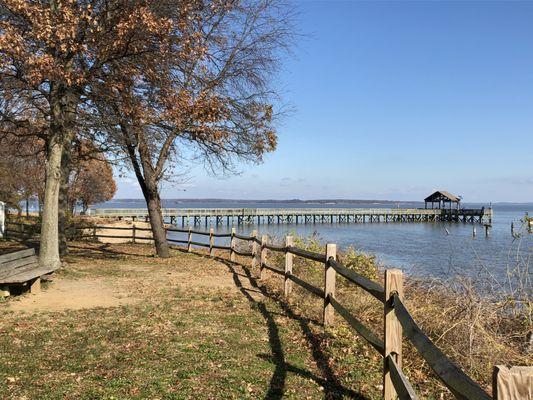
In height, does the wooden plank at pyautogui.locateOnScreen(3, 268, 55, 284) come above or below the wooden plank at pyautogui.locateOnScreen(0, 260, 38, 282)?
below

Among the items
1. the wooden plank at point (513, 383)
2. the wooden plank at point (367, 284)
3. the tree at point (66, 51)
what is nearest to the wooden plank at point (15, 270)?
the tree at point (66, 51)

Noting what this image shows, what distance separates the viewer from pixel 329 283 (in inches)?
287

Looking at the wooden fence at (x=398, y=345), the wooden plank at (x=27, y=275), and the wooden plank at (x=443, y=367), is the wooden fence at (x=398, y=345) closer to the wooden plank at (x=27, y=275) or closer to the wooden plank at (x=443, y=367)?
the wooden plank at (x=443, y=367)

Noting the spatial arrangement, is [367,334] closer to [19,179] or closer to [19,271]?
[19,271]

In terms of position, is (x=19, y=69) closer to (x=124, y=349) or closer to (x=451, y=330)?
(x=124, y=349)

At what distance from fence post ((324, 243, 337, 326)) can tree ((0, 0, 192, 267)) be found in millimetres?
5396

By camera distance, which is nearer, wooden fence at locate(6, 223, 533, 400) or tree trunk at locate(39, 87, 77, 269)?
wooden fence at locate(6, 223, 533, 400)

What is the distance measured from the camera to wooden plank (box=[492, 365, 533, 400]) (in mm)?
1804

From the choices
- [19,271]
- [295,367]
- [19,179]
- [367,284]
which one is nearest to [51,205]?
[19,271]

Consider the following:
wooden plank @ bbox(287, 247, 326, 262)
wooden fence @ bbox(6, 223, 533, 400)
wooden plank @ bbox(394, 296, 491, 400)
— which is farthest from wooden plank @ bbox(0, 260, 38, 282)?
wooden plank @ bbox(394, 296, 491, 400)

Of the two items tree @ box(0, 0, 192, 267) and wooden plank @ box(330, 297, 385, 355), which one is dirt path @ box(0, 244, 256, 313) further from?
wooden plank @ box(330, 297, 385, 355)

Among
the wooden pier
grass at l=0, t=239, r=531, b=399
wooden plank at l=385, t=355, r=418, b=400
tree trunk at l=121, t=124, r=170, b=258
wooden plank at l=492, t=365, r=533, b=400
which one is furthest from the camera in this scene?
the wooden pier

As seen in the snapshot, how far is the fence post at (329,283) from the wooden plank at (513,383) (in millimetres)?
5377

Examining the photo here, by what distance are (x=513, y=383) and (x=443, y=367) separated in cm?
122
